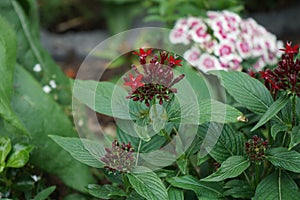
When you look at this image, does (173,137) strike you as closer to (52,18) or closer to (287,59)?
(287,59)

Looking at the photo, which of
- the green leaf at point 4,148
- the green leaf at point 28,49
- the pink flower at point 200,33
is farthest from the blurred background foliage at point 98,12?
the green leaf at point 4,148

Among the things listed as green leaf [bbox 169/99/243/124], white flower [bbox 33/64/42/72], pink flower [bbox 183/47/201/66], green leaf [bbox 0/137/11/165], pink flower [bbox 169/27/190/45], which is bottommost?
green leaf [bbox 0/137/11/165]

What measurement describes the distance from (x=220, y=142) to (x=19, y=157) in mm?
565

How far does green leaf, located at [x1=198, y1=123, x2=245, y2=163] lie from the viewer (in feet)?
4.52

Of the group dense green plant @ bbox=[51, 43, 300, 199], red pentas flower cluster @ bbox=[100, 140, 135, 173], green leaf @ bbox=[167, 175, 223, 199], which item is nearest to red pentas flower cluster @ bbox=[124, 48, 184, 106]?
dense green plant @ bbox=[51, 43, 300, 199]

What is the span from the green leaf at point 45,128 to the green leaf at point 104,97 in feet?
1.33

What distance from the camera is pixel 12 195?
5.51 ft

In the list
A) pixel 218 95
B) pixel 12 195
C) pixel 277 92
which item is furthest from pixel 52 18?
pixel 277 92

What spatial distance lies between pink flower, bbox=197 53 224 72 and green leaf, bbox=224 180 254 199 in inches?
20.6

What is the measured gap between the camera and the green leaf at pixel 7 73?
155 cm

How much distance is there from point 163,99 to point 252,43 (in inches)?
29.0

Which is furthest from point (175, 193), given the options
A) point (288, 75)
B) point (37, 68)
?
point (37, 68)

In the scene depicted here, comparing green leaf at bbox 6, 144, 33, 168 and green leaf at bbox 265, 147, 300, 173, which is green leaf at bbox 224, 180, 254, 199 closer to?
green leaf at bbox 265, 147, 300, 173

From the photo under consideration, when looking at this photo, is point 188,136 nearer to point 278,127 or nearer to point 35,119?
point 278,127
